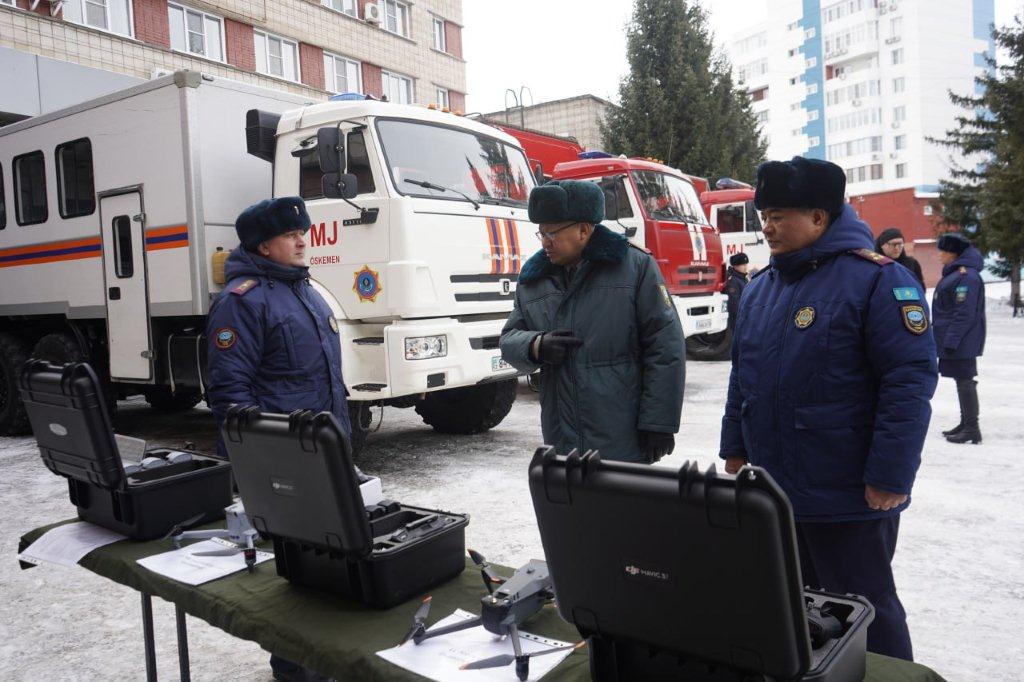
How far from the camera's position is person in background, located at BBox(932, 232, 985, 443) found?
6.27m

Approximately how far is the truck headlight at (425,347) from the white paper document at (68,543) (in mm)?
2776

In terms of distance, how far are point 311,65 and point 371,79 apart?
228 cm

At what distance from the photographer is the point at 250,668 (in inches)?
119

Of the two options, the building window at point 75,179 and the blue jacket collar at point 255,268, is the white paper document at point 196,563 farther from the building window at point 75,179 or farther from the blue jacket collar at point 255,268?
the building window at point 75,179

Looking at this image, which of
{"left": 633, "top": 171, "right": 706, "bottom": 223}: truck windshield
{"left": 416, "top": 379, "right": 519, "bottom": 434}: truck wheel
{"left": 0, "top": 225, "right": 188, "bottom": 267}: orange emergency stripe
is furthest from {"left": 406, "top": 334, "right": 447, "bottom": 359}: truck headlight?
{"left": 633, "top": 171, "right": 706, "bottom": 223}: truck windshield

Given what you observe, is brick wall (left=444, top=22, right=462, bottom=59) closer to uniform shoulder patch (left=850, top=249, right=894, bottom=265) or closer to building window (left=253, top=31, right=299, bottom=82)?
building window (left=253, top=31, right=299, bottom=82)

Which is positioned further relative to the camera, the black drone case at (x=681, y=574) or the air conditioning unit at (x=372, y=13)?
the air conditioning unit at (x=372, y=13)

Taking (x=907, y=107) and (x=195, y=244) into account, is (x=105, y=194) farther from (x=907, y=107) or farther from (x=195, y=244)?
(x=907, y=107)

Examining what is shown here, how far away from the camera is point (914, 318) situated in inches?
85.1

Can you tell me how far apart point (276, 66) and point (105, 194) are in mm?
15013

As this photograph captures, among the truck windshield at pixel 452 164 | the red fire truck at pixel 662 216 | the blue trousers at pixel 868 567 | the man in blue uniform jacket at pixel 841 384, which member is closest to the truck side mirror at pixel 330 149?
the truck windshield at pixel 452 164

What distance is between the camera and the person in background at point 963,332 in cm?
627

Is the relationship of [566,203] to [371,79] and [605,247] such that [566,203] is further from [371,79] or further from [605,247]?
[371,79]

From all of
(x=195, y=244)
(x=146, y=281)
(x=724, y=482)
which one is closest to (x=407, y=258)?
(x=195, y=244)
